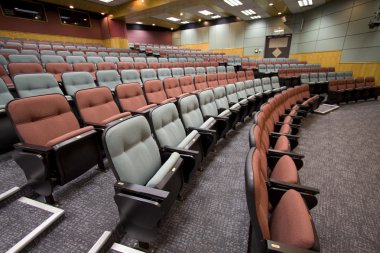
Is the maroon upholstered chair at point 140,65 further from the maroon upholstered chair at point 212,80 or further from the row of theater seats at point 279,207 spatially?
the row of theater seats at point 279,207

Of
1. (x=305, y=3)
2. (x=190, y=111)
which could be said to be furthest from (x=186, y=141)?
(x=305, y=3)

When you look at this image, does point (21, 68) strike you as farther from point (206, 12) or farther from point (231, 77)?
point (206, 12)

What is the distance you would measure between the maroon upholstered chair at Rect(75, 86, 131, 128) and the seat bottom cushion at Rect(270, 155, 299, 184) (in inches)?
46.6

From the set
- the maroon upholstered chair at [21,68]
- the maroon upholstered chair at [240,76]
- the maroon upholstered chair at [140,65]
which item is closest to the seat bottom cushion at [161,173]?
the maroon upholstered chair at [21,68]

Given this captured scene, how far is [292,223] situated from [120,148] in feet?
2.58

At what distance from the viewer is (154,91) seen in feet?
7.72

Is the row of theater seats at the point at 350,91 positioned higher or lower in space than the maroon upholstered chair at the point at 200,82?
lower

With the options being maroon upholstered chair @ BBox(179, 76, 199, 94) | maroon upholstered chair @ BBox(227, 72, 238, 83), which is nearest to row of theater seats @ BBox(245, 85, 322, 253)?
maroon upholstered chair @ BBox(179, 76, 199, 94)

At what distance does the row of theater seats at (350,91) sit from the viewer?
14.3ft

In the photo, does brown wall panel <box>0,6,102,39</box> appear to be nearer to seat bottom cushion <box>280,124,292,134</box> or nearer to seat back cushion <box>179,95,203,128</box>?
seat back cushion <box>179,95,203,128</box>

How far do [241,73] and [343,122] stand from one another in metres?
2.45

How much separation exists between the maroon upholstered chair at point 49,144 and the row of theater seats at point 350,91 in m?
5.21

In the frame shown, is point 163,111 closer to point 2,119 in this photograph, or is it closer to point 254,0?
point 2,119

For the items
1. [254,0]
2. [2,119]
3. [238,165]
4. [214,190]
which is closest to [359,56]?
[254,0]
